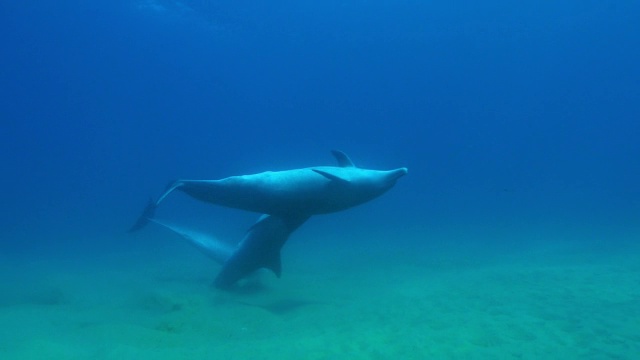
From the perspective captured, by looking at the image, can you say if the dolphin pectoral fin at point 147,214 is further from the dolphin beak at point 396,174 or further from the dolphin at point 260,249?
the dolphin beak at point 396,174

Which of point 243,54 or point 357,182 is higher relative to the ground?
point 243,54

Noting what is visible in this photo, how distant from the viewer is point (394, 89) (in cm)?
7856

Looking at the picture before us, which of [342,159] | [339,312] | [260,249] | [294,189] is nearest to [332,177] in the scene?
[294,189]

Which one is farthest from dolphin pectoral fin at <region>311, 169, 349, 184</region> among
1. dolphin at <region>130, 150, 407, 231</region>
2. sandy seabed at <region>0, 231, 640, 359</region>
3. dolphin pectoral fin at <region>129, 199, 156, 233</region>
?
dolphin pectoral fin at <region>129, 199, 156, 233</region>

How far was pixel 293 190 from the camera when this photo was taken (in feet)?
26.7

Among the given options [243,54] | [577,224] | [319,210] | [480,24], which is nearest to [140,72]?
[243,54]

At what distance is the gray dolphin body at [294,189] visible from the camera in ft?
25.3

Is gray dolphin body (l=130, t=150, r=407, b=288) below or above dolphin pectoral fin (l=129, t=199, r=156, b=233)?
below

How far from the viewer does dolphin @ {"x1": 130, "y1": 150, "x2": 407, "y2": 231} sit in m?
7.71

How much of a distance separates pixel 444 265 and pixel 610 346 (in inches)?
291

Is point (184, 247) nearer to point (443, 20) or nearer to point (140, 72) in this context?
point (443, 20)

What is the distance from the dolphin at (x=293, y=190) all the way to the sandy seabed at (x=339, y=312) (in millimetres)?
1962

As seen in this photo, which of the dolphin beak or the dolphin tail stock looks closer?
the dolphin tail stock

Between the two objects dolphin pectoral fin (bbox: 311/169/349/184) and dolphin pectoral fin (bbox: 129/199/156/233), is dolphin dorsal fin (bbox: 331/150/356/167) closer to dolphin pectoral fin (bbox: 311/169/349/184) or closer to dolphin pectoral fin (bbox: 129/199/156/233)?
dolphin pectoral fin (bbox: 311/169/349/184)
